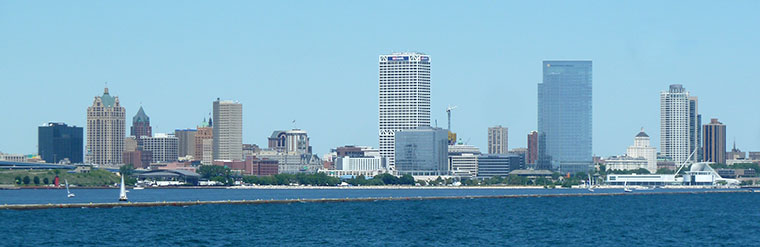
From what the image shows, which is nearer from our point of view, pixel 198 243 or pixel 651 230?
pixel 198 243

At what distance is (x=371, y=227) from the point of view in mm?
119375

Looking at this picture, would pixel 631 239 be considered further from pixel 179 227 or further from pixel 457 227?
pixel 179 227

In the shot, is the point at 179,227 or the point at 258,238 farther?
the point at 179,227

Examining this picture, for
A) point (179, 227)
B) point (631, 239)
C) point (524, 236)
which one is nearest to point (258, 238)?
point (179, 227)

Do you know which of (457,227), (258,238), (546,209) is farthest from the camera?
(546,209)

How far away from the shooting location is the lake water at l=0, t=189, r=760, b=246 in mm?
101188

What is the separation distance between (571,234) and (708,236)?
11.4 meters

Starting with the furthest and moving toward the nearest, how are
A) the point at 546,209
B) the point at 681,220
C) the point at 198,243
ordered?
the point at 546,209
the point at 681,220
the point at 198,243

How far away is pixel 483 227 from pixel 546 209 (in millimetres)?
45287

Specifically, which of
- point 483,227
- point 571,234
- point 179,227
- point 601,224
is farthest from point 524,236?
point 179,227

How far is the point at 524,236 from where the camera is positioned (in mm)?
107938

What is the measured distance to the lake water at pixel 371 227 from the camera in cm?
10119

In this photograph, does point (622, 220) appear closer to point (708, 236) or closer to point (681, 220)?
point (681, 220)

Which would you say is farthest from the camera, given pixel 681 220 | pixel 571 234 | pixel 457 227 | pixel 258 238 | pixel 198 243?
pixel 681 220
